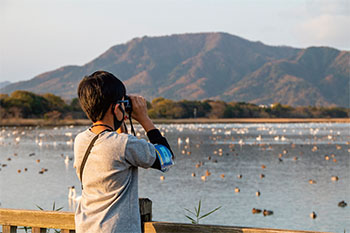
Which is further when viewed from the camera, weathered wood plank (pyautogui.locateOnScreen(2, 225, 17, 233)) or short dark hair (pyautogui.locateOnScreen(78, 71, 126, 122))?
weathered wood plank (pyautogui.locateOnScreen(2, 225, 17, 233))

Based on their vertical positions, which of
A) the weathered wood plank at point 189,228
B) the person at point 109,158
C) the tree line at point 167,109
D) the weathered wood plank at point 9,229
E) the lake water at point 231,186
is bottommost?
the lake water at point 231,186

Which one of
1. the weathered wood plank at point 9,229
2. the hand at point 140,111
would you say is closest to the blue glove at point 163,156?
the hand at point 140,111

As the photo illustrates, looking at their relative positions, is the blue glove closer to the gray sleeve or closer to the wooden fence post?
the gray sleeve

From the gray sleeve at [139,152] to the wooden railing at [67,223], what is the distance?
50 centimetres

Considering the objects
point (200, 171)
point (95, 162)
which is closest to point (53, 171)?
point (200, 171)

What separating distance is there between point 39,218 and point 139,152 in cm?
124

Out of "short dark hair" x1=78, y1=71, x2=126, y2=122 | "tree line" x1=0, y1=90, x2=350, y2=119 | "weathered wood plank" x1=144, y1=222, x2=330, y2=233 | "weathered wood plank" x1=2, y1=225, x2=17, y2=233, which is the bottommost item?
"weathered wood plank" x1=2, y1=225, x2=17, y2=233

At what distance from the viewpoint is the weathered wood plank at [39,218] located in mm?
3477

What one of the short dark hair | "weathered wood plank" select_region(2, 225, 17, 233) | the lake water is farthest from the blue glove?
the lake water

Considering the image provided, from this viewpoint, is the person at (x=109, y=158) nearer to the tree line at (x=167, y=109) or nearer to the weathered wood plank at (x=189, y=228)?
the weathered wood plank at (x=189, y=228)

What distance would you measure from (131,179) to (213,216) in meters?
13.9

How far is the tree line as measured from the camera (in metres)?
89.9

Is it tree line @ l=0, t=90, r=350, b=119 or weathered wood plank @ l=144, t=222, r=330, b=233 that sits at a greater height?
tree line @ l=0, t=90, r=350, b=119

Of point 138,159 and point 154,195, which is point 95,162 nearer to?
point 138,159
